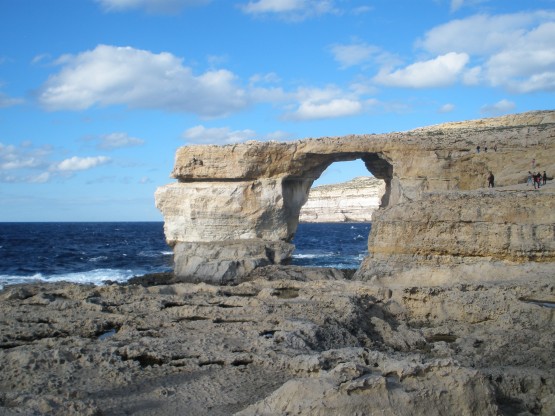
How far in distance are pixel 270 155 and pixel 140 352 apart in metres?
16.0

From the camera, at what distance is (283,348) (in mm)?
7848

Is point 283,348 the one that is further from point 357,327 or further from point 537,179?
point 537,179

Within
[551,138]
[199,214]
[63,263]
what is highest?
[551,138]

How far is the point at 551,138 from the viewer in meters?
17.5

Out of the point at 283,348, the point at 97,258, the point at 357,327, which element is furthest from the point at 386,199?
the point at 97,258

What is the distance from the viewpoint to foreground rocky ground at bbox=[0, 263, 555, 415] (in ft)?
19.0

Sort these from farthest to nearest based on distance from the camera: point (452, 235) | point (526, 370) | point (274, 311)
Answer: point (452, 235)
point (274, 311)
point (526, 370)

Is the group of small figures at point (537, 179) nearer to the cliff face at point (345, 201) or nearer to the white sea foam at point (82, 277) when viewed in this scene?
the white sea foam at point (82, 277)

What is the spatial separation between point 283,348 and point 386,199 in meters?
17.6

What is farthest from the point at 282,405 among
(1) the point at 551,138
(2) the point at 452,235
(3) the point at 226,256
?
(3) the point at 226,256

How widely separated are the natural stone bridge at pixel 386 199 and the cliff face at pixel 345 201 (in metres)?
52.2

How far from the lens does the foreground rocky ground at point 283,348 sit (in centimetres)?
580

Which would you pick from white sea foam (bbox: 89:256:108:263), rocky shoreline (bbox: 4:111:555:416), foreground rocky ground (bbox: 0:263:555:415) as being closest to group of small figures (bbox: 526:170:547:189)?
rocky shoreline (bbox: 4:111:555:416)

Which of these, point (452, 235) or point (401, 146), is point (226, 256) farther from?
point (452, 235)
